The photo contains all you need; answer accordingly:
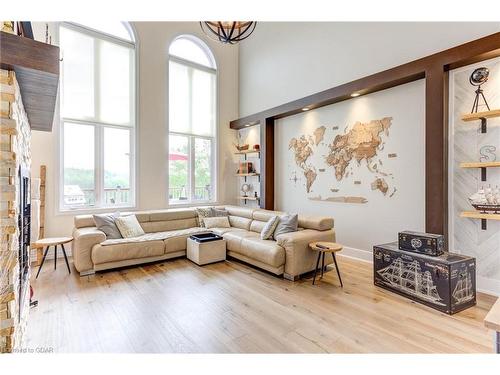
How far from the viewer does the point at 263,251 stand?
382cm

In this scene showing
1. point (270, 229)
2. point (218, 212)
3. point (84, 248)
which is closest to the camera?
point (84, 248)

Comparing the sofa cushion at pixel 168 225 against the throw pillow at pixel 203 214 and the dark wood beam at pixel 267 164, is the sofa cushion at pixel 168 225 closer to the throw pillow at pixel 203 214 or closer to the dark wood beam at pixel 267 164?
the throw pillow at pixel 203 214

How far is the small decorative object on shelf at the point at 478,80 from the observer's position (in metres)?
3.11

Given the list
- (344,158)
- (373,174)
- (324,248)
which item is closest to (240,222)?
(324,248)

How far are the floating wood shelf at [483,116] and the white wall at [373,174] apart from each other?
0.62m

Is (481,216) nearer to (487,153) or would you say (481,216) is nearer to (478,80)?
(487,153)

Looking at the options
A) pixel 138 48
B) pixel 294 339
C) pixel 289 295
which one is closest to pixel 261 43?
pixel 138 48

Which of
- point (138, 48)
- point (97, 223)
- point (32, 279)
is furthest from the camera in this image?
point (138, 48)

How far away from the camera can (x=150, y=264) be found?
14.2 ft

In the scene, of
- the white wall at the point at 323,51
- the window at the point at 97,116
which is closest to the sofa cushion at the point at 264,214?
the white wall at the point at 323,51

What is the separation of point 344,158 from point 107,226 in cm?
417

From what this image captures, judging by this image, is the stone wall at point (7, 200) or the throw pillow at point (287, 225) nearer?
the stone wall at point (7, 200)
